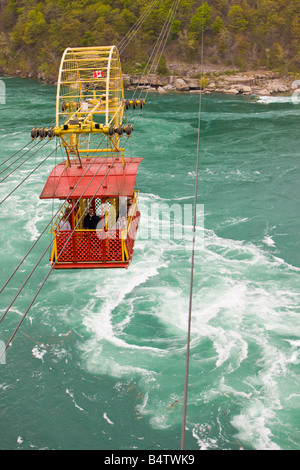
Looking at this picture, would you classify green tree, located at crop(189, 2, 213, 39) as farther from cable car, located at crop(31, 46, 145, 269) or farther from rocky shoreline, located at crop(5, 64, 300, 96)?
cable car, located at crop(31, 46, 145, 269)

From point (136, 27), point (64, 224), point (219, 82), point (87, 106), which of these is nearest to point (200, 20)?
point (136, 27)

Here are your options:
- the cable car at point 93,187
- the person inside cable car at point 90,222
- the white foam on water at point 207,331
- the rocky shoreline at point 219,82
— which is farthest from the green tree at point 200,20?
the person inside cable car at point 90,222

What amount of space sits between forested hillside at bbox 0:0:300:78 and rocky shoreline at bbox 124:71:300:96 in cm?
270

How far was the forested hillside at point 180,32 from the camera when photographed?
71875 mm

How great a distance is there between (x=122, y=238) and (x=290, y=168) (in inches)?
931

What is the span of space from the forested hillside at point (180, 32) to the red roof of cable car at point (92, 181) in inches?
2215

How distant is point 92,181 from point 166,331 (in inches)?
266

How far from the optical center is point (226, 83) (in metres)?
65.6

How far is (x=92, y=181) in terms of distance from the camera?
46.3 feet

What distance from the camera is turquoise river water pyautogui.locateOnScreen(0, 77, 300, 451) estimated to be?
14.7m

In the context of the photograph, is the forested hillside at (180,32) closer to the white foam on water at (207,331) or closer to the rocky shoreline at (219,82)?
the rocky shoreline at (219,82)

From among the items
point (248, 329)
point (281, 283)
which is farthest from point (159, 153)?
point (248, 329)

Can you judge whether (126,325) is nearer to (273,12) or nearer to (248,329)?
(248,329)

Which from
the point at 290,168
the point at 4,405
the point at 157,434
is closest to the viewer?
the point at 157,434
